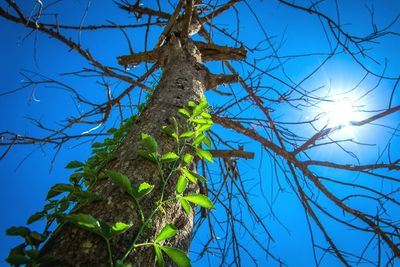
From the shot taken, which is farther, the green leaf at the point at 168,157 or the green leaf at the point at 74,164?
the green leaf at the point at 74,164

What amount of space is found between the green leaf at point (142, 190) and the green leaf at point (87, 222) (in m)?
0.17

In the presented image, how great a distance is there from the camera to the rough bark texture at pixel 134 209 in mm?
668

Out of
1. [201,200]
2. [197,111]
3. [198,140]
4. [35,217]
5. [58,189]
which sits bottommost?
[35,217]

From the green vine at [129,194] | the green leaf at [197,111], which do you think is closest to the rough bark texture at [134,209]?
the green vine at [129,194]

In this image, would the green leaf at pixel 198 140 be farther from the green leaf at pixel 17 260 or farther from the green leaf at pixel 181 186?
the green leaf at pixel 17 260

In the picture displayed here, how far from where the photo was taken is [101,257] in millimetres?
662

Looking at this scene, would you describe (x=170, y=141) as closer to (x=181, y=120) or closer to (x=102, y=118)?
(x=181, y=120)

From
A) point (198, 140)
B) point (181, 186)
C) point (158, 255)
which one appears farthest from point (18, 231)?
point (198, 140)

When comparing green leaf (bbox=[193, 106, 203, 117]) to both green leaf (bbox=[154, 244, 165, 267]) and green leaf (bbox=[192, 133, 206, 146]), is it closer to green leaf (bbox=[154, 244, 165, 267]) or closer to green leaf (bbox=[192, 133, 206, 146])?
green leaf (bbox=[192, 133, 206, 146])

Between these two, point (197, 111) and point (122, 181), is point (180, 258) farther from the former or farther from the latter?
point (197, 111)

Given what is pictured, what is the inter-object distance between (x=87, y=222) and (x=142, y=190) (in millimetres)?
192

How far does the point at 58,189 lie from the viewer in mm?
907

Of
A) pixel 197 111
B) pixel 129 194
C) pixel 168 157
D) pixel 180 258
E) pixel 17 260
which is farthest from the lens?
pixel 197 111

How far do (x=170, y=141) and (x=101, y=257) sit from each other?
60 cm
